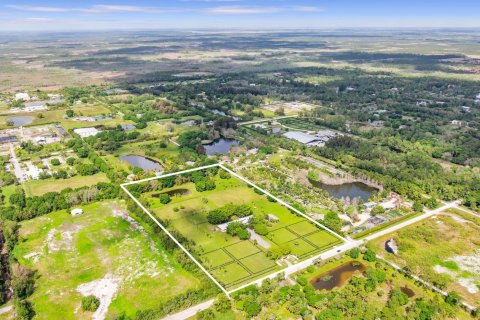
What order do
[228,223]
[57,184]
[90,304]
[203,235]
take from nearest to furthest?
[90,304] → [203,235] → [228,223] → [57,184]

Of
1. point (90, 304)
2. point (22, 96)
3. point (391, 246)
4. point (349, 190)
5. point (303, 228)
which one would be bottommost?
point (22, 96)

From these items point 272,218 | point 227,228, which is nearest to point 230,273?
point 227,228

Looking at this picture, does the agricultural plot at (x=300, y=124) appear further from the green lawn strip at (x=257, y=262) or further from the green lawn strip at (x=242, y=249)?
the green lawn strip at (x=257, y=262)

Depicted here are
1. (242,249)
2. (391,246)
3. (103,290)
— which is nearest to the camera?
(103,290)

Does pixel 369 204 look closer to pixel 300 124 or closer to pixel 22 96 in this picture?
pixel 300 124

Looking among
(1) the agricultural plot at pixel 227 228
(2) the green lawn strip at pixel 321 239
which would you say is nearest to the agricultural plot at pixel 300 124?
(1) the agricultural plot at pixel 227 228

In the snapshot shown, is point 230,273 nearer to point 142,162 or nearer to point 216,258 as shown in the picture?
point 216,258

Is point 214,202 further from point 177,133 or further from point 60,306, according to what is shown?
point 177,133

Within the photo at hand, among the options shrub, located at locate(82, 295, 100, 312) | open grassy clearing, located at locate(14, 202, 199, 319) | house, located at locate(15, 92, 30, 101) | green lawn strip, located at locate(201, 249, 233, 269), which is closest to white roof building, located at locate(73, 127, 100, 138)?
open grassy clearing, located at locate(14, 202, 199, 319)

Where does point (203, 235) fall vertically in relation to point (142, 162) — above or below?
above

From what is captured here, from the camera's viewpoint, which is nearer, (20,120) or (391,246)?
(391,246)
